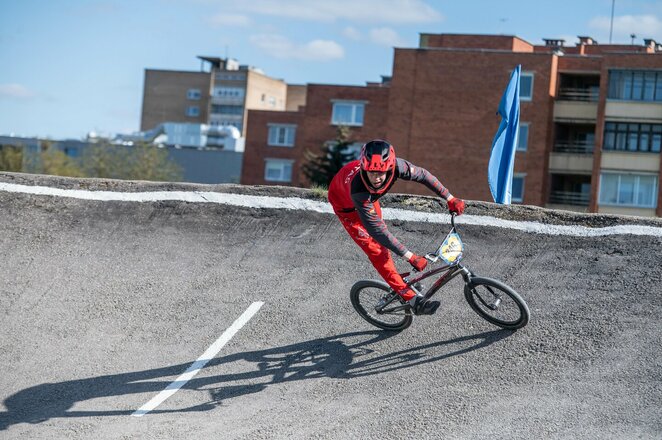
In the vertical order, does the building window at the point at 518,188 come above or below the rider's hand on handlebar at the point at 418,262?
above

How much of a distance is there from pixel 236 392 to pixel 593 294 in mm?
3823

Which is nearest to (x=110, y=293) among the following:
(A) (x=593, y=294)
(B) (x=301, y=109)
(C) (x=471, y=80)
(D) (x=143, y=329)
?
(D) (x=143, y=329)

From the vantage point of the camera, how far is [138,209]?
533 inches

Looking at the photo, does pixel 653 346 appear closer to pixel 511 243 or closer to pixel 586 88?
pixel 511 243

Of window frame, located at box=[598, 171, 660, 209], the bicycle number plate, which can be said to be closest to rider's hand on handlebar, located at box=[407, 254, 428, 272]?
the bicycle number plate

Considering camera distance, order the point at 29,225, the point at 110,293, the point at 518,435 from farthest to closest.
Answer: the point at 29,225 → the point at 110,293 → the point at 518,435

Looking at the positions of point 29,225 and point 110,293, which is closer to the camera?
point 110,293

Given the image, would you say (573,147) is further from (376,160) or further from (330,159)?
(376,160)

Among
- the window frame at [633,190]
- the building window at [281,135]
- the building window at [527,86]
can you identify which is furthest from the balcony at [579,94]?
the building window at [281,135]

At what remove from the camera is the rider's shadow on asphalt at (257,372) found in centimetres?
892

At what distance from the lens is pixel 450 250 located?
921cm

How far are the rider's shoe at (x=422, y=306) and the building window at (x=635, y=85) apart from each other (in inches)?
2180

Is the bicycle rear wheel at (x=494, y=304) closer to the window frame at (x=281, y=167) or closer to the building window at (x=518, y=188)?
the building window at (x=518, y=188)

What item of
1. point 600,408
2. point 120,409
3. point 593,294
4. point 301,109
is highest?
point 301,109
